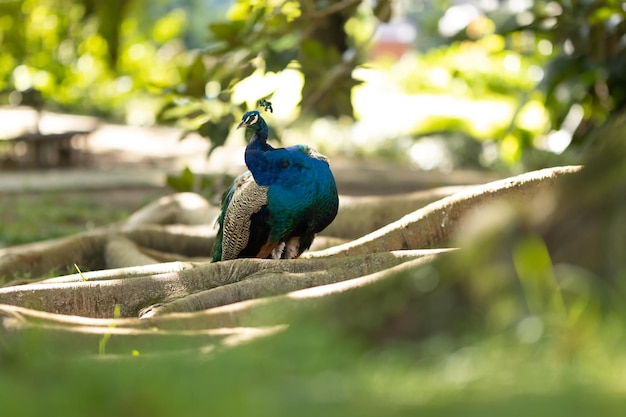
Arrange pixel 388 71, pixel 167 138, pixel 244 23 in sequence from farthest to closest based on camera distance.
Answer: pixel 388 71
pixel 167 138
pixel 244 23

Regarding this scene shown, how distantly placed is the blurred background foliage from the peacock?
173cm

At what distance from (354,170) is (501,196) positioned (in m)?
9.30

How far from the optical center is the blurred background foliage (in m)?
7.27

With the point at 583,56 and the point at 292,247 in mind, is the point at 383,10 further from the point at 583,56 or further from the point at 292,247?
the point at 292,247

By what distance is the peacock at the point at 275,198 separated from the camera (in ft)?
15.2

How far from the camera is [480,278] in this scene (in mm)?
2512

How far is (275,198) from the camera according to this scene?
4.67 metres

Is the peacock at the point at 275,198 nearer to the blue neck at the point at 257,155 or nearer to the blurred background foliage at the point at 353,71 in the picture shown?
the blue neck at the point at 257,155

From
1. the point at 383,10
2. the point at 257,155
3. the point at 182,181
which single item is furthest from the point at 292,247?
the point at 383,10

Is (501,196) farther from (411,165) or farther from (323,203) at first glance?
(411,165)

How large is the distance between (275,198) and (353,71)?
3.78 metres

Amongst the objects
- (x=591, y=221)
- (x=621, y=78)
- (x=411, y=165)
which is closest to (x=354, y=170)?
(x=411, y=165)

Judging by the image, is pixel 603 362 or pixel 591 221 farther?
pixel 591 221

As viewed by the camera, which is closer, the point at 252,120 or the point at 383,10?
the point at 252,120
